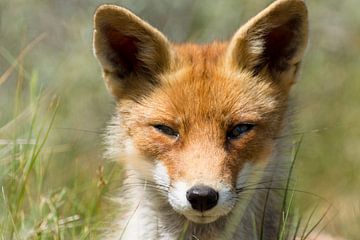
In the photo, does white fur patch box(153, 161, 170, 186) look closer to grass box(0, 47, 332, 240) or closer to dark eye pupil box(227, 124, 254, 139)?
grass box(0, 47, 332, 240)

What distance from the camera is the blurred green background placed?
8.92 meters

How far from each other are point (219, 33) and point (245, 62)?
199 inches

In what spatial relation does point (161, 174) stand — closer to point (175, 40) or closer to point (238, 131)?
point (238, 131)

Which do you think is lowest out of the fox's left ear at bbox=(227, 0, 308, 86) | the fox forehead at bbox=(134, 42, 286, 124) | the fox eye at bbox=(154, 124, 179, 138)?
the fox eye at bbox=(154, 124, 179, 138)

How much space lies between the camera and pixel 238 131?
6.10m

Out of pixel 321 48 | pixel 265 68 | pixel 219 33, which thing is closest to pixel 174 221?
pixel 265 68

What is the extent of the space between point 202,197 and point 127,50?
1.49 metres

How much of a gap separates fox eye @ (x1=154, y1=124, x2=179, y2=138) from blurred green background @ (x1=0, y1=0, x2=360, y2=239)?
1.74 meters

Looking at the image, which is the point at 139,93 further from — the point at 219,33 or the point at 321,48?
the point at 321,48

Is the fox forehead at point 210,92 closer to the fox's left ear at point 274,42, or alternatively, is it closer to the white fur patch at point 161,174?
the fox's left ear at point 274,42

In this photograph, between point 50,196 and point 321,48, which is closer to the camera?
point 50,196

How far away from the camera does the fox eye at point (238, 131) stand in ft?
19.9

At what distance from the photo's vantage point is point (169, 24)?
1177cm

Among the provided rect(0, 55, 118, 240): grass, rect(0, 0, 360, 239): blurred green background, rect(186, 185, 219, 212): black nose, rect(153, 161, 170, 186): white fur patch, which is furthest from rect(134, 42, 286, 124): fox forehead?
rect(0, 0, 360, 239): blurred green background
